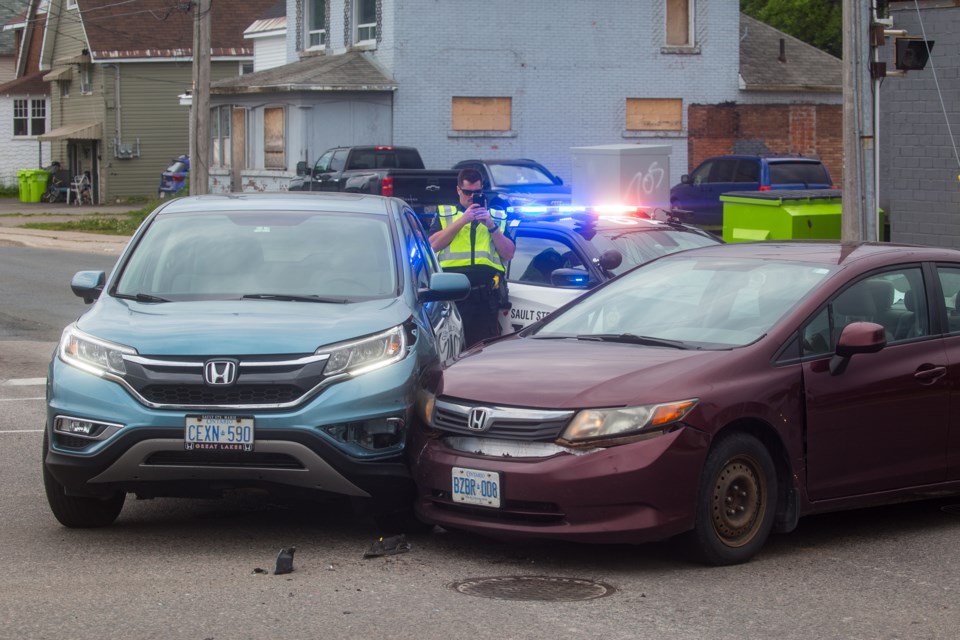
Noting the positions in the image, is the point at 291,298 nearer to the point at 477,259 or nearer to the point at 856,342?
the point at 856,342

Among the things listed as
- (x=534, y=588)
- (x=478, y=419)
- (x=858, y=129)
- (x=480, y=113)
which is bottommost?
(x=534, y=588)

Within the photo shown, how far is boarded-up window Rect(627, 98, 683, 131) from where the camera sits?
3775cm

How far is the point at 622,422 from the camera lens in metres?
6.47

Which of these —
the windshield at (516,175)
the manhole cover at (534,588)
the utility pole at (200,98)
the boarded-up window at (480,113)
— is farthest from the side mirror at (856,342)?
the boarded-up window at (480,113)

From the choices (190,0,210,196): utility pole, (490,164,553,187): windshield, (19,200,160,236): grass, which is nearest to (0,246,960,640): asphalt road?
(190,0,210,196): utility pole

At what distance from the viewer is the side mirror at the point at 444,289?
8094 mm

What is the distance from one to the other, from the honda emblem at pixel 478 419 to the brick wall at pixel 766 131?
32334 millimetres

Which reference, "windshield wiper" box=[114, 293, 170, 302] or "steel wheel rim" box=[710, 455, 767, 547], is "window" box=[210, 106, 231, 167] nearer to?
"windshield wiper" box=[114, 293, 170, 302]

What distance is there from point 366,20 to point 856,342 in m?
31.4

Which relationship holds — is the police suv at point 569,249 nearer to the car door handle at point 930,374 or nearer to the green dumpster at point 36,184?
the car door handle at point 930,374

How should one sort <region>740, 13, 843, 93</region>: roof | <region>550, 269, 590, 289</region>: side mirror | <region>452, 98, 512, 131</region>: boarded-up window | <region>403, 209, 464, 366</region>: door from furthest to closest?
<region>740, 13, 843, 93</region>: roof
<region>452, 98, 512, 131</region>: boarded-up window
<region>550, 269, 590, 289</region>: side mirror
<region>403, 209, 464, 366</region>: door

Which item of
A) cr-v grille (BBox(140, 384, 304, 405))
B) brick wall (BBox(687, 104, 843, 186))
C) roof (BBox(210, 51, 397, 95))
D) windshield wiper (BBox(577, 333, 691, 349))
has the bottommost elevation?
cr-v grille (BBox(140, 384, 304, 405))

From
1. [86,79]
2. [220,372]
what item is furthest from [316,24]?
[220,372]

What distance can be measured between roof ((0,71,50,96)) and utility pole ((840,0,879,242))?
1835 inches
